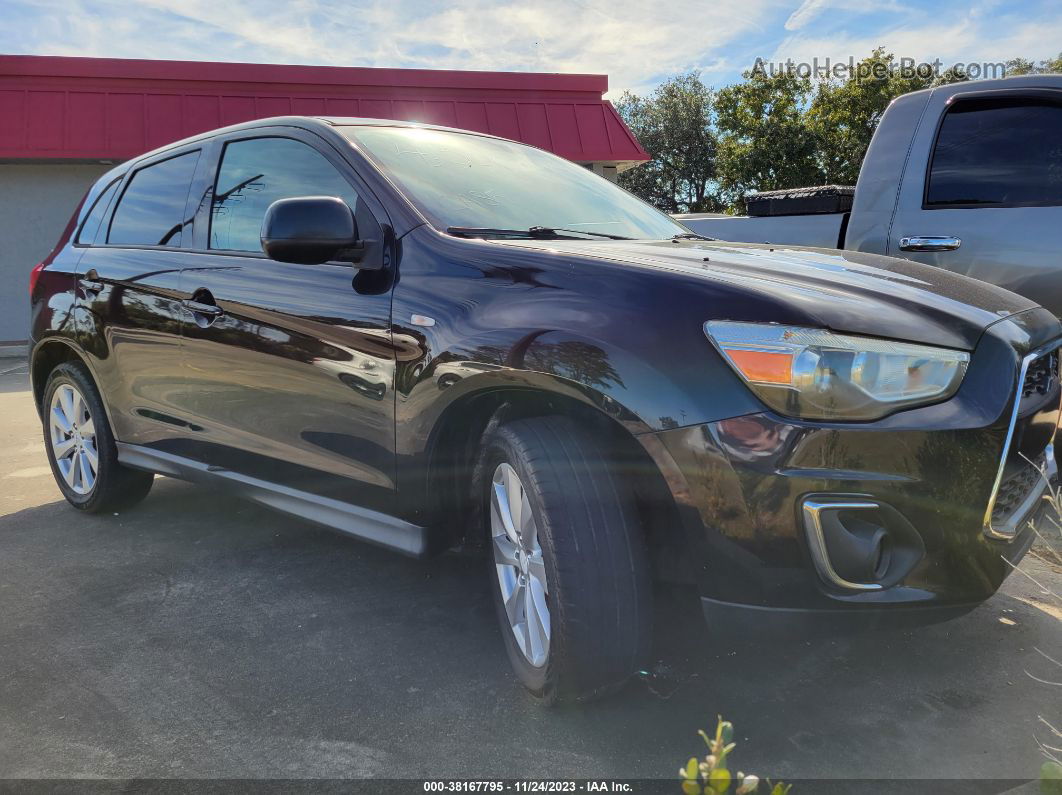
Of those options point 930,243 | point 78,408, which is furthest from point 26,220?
point 930,243

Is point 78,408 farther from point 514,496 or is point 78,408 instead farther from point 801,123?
point 801,123

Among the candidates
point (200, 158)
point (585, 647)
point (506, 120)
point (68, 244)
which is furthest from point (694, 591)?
point (506, 120)

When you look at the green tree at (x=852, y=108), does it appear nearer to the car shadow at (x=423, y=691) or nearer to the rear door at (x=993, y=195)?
the rear door at (x=993, y=195)

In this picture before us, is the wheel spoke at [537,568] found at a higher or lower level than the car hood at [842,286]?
lower

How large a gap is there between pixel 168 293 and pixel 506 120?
1213cm

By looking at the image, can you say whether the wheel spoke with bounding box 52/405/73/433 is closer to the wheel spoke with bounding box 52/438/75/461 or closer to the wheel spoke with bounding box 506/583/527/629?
the wheel spoke with bounding box 52/438/75/461

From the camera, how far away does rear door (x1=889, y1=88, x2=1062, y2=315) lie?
3908mm

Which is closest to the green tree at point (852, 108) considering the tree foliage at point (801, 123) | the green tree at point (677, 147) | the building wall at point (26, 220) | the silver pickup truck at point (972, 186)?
the tree foliage at point (801, 123)

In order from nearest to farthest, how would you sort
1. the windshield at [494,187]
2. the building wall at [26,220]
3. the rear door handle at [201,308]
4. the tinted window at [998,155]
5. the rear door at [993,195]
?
the windshield at [494,187], the rear door handle at [201,308], the rear door at [993,195], the tinted window at [998,155], the building wall at [26,220]

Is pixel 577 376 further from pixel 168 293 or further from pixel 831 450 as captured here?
pixel 168 293

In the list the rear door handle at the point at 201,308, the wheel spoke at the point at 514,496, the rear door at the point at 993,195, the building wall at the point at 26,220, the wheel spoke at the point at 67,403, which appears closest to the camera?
the wheel spoke at the point at 514,496

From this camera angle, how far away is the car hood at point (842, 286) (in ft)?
6.57

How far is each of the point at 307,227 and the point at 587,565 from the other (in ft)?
4.21

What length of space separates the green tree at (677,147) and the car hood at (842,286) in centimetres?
3130
